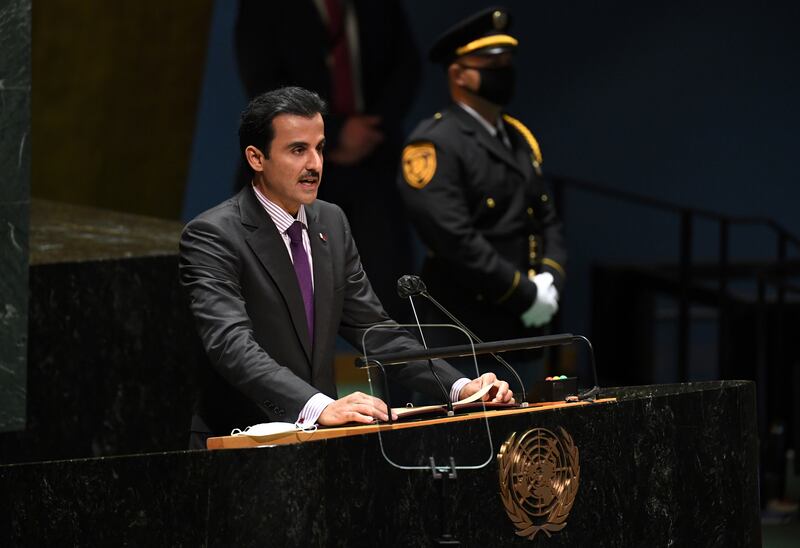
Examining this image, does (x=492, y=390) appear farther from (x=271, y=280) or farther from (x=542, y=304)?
(x=542, y=304)

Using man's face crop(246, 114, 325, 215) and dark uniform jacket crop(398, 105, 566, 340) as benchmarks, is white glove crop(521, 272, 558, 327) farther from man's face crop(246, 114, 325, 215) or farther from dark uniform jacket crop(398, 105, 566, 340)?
man's face crop(246, 114, 325, 215)

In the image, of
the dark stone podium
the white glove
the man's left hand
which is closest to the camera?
the dark stone podium

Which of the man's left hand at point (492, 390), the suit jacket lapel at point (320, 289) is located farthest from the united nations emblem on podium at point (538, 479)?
the suit jacket lapel at point (320, 289)

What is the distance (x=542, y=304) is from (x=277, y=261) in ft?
6.24

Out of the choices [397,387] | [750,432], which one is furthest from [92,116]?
[750,432]

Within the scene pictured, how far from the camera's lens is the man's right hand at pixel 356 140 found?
22.0ft

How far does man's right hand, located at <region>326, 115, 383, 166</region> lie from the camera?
672 cm

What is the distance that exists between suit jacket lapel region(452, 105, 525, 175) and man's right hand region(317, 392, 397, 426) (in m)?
2.20

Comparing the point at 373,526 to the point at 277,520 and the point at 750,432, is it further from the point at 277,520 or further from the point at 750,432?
the point at 750,432

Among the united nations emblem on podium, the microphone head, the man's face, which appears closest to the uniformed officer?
the man's face

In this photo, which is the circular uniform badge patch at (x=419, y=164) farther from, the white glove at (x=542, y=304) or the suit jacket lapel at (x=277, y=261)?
the suit jacket lapel at (x=277, y=261)

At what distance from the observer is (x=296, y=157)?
3230 mm

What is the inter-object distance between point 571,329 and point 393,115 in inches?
59.7

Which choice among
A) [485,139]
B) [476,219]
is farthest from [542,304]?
[485,139]
